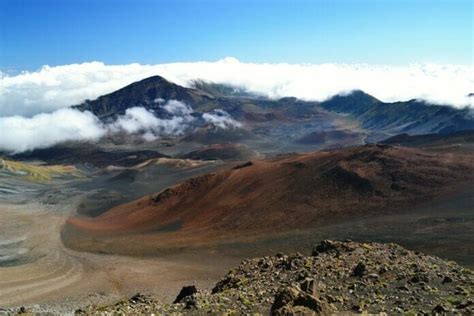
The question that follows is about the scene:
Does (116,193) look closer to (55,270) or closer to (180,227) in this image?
(180,227)

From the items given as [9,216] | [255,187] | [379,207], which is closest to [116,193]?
[9,216]

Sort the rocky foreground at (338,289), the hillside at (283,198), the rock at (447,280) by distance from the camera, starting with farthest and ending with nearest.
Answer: the hillside at (283,198)
the rock at (447,280)
the rocky foreground at (338,289)

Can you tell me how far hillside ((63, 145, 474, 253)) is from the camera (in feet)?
218

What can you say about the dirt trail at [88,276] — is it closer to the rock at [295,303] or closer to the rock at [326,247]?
the rock at [326,247]

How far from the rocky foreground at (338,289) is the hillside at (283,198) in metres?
30.5

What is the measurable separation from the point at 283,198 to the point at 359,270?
46626 mm

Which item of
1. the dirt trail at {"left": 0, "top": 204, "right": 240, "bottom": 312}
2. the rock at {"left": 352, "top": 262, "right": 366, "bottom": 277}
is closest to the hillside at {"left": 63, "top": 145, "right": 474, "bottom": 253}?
the dirt trail at {"left": 0, "top": 204, "right": 240, "bottom": 312}

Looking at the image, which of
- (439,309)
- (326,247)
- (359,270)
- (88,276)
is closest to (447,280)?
(359,270)

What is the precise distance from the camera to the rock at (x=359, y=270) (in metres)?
28.3

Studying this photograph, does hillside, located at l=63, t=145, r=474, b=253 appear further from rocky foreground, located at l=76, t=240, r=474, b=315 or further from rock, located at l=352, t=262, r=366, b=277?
rock, located at l=352, t=262, r=366, b=277

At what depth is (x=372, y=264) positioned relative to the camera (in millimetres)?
30172

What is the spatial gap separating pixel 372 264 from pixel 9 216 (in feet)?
272

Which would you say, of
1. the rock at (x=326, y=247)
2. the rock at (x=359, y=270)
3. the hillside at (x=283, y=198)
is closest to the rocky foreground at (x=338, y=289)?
the rock at (x=359, y=270)

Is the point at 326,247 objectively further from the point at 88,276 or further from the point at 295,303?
the point at 88,276
